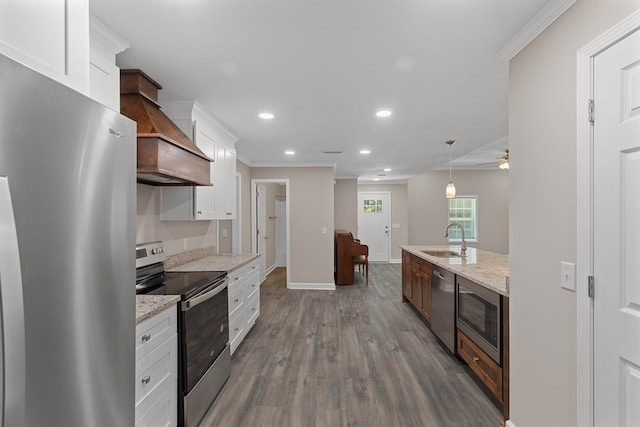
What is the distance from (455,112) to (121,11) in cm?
282

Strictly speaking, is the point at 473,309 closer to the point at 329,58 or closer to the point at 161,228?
the point at 329,58

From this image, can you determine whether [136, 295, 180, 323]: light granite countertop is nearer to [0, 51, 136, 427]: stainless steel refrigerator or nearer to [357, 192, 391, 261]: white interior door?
[0, 51, 136, 427]: stainless steel refrigerator

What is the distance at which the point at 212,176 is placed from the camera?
3.19 metres

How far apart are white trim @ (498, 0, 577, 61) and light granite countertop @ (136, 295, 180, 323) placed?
2490 millimetres

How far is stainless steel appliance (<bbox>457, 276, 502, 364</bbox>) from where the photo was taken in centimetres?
215

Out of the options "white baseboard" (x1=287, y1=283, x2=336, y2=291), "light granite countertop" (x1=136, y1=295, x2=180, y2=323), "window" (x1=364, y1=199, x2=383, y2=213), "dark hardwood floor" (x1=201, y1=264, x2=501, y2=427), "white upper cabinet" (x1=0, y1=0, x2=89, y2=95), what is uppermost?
"white upper cabinet" (x1=0, y1=0, x2=89, y2=95)

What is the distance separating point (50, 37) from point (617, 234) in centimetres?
209

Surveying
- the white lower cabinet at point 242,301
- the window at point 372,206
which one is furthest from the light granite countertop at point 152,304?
the window at point 372,206

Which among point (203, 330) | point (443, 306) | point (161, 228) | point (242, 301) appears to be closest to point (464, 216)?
point (443, 306)

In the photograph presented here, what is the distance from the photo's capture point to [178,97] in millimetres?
2623

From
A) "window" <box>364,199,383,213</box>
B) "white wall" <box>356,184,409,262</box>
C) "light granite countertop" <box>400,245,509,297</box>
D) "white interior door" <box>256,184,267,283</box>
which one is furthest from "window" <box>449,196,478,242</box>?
"white interior door" <box>256,184,267,283</box>

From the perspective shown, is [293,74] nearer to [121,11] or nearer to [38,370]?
[121,11]

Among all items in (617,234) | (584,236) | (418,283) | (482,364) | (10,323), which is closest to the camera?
(10,323)

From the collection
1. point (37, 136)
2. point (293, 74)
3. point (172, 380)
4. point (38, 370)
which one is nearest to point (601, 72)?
point (293, 74)
